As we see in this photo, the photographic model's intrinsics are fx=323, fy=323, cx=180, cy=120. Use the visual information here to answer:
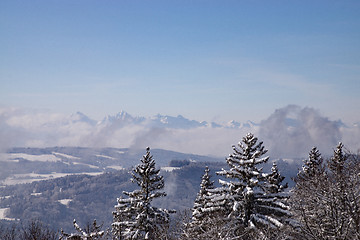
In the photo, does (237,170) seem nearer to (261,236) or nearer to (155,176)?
(261,236)

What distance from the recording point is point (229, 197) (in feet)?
75.9

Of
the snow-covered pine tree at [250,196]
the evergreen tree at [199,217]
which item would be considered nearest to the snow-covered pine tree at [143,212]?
the evergreen tree at [199,217]

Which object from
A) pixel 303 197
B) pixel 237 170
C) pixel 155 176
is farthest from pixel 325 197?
pixel 155 176

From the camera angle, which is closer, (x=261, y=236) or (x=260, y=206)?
(x=261, y=236)

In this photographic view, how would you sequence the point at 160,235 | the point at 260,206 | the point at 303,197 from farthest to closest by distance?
the point at 160,235
the point at 303,197
the point at 260,206

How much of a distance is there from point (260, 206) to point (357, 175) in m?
7.98

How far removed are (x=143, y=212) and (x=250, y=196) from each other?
13112 millimetres

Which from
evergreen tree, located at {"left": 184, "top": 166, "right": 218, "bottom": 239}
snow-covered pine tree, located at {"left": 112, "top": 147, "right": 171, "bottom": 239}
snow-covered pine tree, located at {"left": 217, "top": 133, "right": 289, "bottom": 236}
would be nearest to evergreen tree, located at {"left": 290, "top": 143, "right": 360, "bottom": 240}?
snow-covered pine tree, located at {"left": 217, "top": 133, "right": 289, "bottom": 236}

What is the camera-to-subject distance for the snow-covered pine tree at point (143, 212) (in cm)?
3142

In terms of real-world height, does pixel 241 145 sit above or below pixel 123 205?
above

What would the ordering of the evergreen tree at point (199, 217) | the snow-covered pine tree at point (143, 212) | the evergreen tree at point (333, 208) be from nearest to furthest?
the evergreen tree at point (333, 208) → the evergreen tree at point (199, 217) → the snow-covered pine tree at point (143, 212)

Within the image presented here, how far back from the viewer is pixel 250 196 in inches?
899

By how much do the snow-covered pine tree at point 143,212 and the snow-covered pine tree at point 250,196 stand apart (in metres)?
10.3

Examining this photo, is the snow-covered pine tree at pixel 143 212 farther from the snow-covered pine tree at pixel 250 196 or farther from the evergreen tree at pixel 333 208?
the evergreen tree at pixel 333 208
